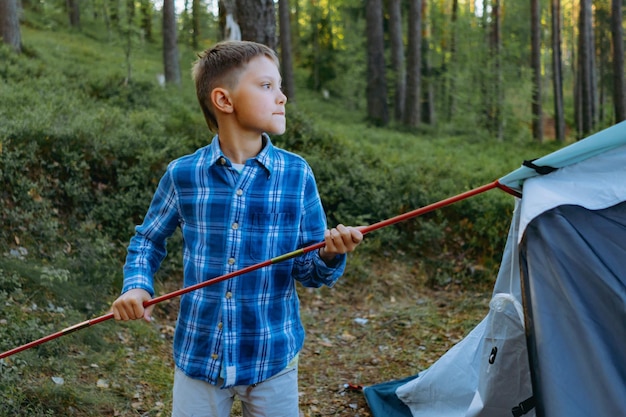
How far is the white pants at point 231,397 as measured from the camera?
231 cm

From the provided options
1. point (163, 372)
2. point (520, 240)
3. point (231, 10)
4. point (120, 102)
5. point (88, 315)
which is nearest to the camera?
point (520, 240)

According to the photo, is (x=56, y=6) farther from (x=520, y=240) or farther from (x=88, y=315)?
(x=520, y=240)

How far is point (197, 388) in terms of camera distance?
7.59ft

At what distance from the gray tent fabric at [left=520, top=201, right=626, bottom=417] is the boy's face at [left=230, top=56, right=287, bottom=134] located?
1.03 metres

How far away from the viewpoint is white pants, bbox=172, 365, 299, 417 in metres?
2.31

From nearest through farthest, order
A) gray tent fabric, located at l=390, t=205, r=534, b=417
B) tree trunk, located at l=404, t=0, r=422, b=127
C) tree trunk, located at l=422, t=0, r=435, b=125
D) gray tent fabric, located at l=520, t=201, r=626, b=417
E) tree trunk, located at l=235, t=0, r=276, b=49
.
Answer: gray tent fabric, located at l=520, t=201, r=626, b=417, gray tent fabric, located at l=390, t=205, r=534, b=417, tree trunk, located at l=235, t=0, r=276, b=49, tree trunk, located at l=404, t=0, r=422, b=127, tree trunk, located at l=422, t=0, r=435, b=125

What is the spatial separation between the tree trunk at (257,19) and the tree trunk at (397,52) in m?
11.3

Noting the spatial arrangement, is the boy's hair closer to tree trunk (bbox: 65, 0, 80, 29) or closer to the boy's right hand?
the boy's right hand

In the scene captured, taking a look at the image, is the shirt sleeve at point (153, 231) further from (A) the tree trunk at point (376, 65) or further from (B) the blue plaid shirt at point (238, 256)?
→ (A) the tree trunk at point (376, 65)

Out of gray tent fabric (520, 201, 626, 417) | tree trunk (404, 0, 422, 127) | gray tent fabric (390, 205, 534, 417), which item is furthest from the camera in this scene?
tree trunk (404, 0, 422, 127)

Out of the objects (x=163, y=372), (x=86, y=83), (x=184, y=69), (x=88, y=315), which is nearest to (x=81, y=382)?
(x=163, y=372)

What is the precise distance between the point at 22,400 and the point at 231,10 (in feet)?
25.6

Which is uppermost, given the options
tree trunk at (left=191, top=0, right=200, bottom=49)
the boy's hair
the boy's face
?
tree trunk at (left=191, top=0, right=200, bottom=49)

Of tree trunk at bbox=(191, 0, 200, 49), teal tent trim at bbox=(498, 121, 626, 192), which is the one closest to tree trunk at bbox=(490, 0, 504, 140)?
tree trunk at bbox=(191, 0, 200, 49)
